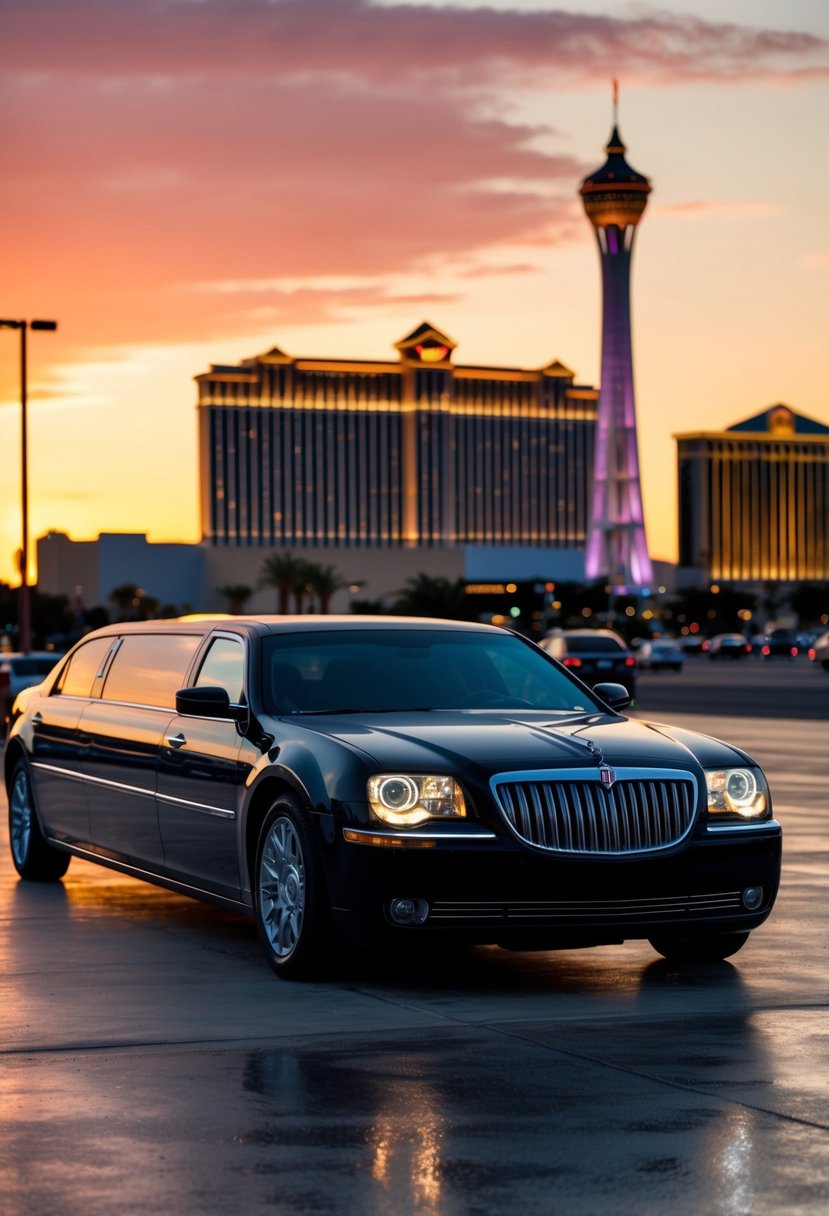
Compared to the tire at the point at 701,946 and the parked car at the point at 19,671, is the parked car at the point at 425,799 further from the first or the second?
the parked car at the point at 19,671

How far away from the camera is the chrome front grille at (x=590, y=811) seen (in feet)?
28.9

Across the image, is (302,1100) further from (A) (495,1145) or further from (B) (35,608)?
(B) (35,608)

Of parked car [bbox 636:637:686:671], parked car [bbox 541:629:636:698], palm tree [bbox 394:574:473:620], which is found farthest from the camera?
palm tree [bbox 394:574:473:620]

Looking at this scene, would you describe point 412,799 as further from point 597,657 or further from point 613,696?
point 597,657

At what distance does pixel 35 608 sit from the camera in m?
165

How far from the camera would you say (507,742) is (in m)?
9.16

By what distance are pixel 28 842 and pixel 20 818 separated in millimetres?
422

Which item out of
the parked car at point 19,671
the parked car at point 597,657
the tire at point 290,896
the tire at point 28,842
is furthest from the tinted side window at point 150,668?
the parked car at point 597,657

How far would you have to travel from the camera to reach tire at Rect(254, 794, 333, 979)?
29.4 ft

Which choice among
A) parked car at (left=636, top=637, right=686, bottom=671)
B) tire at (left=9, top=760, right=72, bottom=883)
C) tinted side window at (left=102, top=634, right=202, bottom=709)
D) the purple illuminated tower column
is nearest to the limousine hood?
tinted side window at (left=102, top=634, right=202, bottom=709)

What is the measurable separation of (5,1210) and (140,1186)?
1.24ft

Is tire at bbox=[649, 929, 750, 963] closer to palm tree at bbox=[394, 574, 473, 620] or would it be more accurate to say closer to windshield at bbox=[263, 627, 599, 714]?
windshield at bbox=[263, 627, 599, 714]

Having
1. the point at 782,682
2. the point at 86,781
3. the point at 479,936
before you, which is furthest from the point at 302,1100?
the point at 782,682

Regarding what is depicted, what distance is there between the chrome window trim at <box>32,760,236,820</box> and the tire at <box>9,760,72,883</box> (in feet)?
0.97
